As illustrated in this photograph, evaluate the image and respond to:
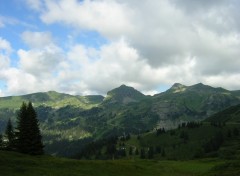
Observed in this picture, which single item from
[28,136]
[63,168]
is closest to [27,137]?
[28,136]

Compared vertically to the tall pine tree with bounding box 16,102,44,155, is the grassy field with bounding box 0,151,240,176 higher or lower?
lower

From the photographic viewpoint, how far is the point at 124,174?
75.6m

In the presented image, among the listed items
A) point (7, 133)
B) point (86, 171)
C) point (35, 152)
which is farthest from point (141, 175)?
point (7, 133)

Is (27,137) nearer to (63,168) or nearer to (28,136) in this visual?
(28,136)

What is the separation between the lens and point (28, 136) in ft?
293

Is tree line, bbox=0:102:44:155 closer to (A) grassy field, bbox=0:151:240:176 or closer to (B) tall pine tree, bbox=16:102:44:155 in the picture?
(B) tall pine tree, bbox=16:102:44:155

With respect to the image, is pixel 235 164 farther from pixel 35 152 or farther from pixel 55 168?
pixel 35 152

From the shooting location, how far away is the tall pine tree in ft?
290

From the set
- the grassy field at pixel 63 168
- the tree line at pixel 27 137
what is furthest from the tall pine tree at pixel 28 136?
the grassy field at pixel 63 168

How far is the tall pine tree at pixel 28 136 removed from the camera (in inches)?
3474

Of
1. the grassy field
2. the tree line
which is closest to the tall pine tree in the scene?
the tree line

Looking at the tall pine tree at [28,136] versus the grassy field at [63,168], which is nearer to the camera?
the grassy field at [63,168]

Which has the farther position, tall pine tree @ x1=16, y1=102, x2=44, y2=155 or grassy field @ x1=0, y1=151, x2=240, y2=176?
tall pine tree @ x1=16, y1=102, x2=44, y2=155

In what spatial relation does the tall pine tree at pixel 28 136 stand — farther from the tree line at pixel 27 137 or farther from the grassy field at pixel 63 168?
the grassy field at pixel 63 168
